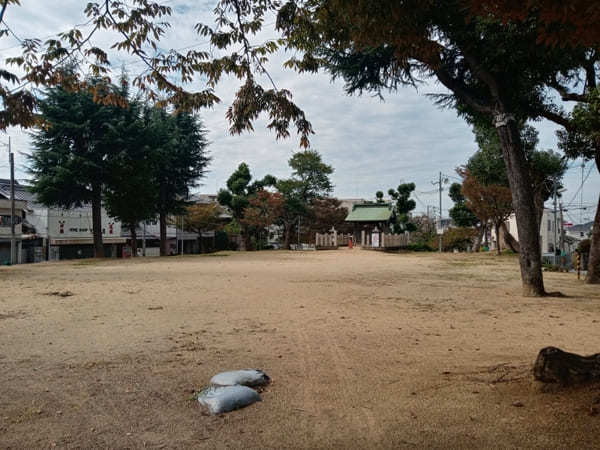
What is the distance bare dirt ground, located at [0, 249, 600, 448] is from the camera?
2.80 metres

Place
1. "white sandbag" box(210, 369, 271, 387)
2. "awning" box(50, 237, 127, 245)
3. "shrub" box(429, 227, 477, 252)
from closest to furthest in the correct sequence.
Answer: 1. "white sandbag" box(210, 369, 271, 387)
2. "shrub" box(429, 227, 477, 252)
3. "awning" box(50, 237, 127, 245)

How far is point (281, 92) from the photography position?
16.2 feet

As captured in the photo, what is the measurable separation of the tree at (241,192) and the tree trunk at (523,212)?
83.2 ft

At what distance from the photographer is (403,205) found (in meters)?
38.0

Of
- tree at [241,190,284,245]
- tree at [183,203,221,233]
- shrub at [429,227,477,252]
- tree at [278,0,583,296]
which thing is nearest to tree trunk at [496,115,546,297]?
tree at [278,0,583,296]

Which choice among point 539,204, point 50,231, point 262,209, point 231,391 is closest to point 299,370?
point 231,391

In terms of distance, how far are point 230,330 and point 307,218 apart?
3115cm

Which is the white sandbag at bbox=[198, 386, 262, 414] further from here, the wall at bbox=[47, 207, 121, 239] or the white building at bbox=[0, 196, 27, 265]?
the wall at bbox=[47, 207, 121, 239]

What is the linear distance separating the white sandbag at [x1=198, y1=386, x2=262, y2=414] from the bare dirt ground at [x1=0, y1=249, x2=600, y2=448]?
74 mm

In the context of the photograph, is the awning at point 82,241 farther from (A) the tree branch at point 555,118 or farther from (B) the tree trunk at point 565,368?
(B) the tree trunk at point 565,368

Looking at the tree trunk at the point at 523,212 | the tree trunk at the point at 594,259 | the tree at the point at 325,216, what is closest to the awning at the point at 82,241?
the tree at the point at 325,216

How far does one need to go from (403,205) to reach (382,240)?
680 centimetres

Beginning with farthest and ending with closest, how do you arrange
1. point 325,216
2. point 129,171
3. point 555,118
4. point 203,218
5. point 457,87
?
1. point 325,216
2. point 203,218
3. point 129,171
4. point 555,118
5. point 457,87

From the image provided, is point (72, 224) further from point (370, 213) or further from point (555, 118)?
point (555, 118)
